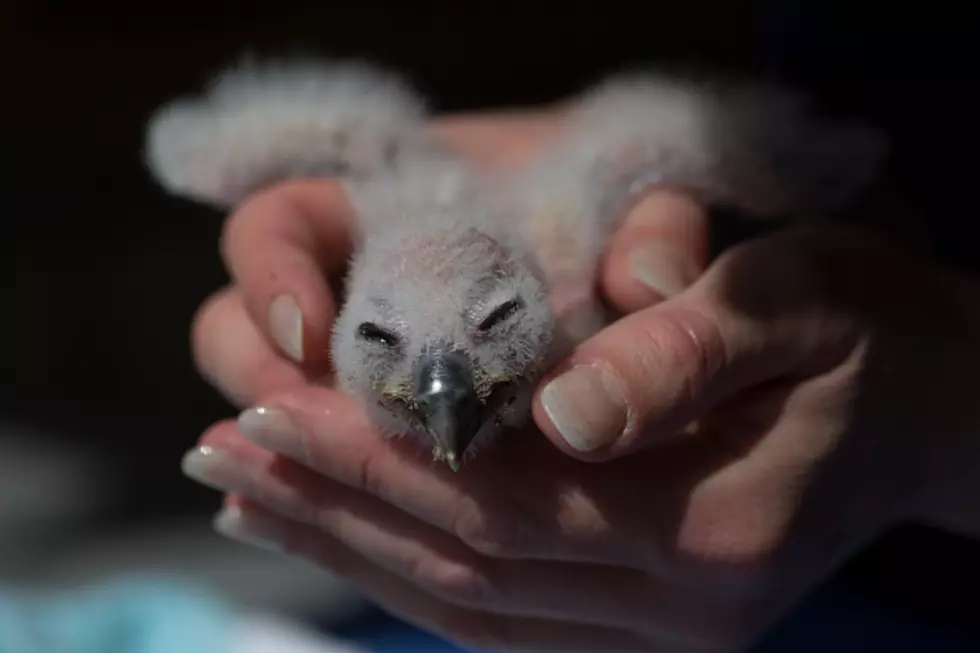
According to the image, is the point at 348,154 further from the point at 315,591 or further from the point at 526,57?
the point at 526,57

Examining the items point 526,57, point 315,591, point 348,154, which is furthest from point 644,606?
point 526,57

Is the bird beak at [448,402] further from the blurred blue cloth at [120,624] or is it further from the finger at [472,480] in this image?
the blurred blue cloth at [120,624]

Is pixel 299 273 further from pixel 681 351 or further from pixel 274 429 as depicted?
pixel 681 351

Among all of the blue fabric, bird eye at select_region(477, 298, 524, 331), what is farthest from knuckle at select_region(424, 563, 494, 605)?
the blue fabric

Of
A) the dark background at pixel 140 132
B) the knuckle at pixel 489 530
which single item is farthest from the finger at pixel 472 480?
the dark background at pixel 140 132

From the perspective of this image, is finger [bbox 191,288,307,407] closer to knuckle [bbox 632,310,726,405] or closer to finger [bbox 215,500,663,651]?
finger [bbox 215,500,663,651]
